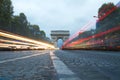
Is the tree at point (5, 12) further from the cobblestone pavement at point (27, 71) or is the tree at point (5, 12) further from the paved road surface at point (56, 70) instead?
the cobblestone pavement at point (27, 71)

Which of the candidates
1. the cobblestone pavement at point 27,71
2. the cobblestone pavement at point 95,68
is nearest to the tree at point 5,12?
the cobblestone pavement at point 95,68

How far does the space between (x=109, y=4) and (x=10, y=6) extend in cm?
2965

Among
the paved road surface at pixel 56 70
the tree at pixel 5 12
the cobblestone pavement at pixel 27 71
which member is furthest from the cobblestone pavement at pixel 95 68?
the tree at pixel 5 12

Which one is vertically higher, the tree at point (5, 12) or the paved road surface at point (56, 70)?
the tree at point (5, 12)

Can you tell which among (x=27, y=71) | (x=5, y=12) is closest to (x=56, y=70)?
(x=27, y=71)

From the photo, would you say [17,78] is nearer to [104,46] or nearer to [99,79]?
[99,79]

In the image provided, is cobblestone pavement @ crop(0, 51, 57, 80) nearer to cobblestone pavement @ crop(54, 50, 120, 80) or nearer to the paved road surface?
the paved road surface

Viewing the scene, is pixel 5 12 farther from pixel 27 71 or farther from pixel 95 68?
pixel 27 71

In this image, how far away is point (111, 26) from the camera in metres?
36.5

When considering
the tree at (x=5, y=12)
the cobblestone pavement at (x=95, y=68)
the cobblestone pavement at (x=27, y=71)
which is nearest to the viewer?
the cobblestone pavement at (x=27, y=71)

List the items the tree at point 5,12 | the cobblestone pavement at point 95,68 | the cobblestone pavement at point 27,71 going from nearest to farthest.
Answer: the cobblestone pavement at point 27,71 → the cobblestone pavement at point 95,68 → the tree at point 5,12

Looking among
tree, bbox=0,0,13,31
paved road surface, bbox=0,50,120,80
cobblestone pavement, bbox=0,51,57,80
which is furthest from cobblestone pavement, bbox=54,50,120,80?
tree, bbox=0,0,13,31

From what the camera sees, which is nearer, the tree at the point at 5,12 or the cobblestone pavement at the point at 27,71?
the cobblestone pavement at the point at 27,71

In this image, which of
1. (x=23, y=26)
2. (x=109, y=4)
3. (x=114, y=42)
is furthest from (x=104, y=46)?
(x=23, y=26)
